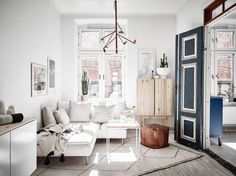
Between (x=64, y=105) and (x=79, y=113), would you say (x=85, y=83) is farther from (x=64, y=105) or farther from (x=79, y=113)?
(x=79, y=113)

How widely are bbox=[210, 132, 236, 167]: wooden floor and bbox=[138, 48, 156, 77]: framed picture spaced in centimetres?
246

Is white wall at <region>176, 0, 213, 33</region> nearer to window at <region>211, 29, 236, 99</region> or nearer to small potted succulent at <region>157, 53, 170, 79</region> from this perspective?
small potted succulent at <region>157, 53, 170, 79</region>

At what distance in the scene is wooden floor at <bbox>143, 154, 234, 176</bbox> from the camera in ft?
11.0

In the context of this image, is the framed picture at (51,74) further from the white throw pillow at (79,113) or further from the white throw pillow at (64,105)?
the white throw pillow at (79,113)

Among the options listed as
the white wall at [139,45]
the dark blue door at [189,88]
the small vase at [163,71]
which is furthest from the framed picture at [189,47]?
the white wall at [139,45]

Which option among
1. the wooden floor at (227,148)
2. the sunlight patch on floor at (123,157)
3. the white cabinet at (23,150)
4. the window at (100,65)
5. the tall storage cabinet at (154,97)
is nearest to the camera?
the white cabinet at (23,150)

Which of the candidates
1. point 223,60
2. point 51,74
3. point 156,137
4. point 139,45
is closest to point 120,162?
point 156,137

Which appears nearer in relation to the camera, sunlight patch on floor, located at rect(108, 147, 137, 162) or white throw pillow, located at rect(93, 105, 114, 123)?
sunlight patch on floor, located at rect(108, 147, 137, 162)

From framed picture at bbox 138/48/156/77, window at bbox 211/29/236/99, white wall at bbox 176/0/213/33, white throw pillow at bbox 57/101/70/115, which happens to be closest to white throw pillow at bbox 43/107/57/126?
white throw pillow at bbox 57/101/70/115

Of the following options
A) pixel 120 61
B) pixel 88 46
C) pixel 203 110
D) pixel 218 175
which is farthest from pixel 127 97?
pixel 218 175

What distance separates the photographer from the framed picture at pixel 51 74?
5.18 metres

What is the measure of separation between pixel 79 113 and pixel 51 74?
3.82ft

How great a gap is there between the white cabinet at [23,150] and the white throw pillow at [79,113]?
2488 millimetres

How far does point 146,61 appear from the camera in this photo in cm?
626
